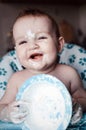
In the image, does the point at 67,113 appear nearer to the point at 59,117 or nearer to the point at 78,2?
the point at 59,117

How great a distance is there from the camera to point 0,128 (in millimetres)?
608

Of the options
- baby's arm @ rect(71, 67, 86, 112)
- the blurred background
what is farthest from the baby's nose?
the blurred background

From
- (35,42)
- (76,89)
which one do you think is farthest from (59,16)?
(35,42)

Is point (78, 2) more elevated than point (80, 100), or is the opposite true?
point (80, 100)

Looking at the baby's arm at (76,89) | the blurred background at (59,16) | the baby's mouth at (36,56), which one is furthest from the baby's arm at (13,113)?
the blurred background at (59,16)

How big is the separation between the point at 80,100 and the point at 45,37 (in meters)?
0.19

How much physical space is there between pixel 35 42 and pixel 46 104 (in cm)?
17

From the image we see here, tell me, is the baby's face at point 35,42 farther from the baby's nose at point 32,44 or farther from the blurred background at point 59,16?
the blurred background at point 59,16

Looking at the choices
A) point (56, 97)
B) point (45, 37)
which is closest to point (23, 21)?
point (45, 37)

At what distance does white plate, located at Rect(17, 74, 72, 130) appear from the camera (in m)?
0.59

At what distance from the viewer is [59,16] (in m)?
3.45

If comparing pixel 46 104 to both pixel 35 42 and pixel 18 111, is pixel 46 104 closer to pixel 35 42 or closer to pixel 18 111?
pixel 18 111

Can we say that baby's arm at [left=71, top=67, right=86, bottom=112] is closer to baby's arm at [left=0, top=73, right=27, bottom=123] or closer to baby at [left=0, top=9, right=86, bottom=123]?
baby at [left=0, top=9, right=86, bottom=123]

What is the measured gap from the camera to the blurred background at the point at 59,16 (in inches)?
116
